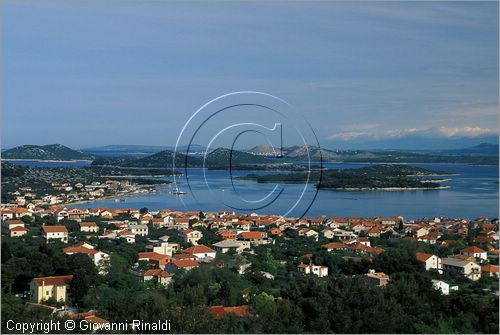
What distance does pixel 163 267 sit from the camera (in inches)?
224

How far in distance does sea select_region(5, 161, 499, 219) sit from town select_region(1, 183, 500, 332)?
4.19ft

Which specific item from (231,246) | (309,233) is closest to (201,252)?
(231,246)

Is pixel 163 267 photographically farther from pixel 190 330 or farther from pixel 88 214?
pixel 88 214

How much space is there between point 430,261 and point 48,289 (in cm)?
325

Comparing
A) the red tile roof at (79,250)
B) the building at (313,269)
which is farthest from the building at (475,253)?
the red tile roof at (79,250)

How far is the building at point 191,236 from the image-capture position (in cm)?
761

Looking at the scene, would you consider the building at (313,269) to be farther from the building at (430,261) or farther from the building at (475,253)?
the building at (475,253)

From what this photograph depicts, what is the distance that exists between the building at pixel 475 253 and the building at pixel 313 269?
65.0 inches

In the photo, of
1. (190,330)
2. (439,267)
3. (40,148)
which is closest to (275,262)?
(439,267)

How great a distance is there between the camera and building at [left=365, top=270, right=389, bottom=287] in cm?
460

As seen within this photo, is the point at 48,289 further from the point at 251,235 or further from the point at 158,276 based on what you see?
the point at 251,235

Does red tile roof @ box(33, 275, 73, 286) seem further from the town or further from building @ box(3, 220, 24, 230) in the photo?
building @ box(3, 220, 24, 230)

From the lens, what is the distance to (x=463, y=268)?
5.68m

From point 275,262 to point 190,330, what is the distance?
3022mm
